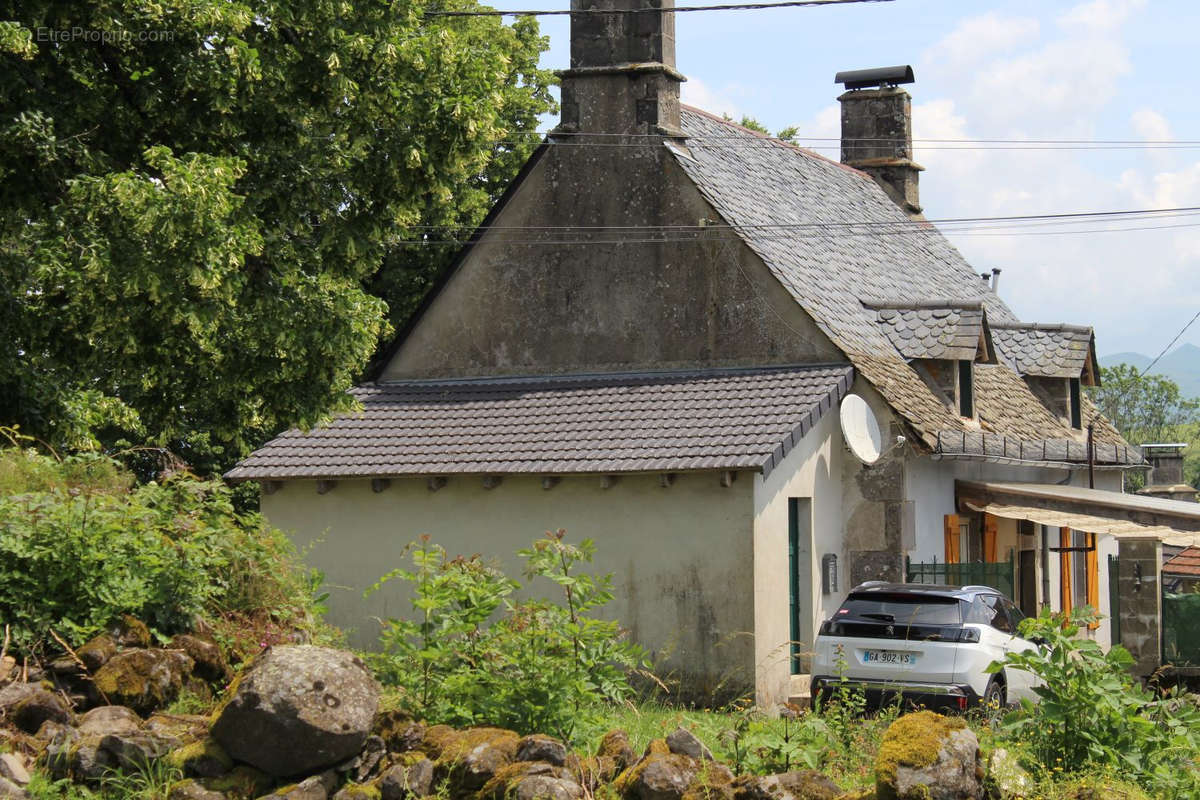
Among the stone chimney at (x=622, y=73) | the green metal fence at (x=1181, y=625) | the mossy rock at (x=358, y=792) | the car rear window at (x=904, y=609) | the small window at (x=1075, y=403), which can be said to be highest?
the stone chimney at (x=622, y=73)

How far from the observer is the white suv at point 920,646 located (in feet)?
47.1

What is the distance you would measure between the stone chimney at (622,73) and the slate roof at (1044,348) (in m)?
8.78

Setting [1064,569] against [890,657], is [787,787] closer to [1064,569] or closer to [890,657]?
[890,657]

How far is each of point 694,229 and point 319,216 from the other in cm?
606

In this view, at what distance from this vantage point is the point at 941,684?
1438 centimetres

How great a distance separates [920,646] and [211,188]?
8.16 metres

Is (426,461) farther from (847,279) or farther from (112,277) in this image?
(847,279)

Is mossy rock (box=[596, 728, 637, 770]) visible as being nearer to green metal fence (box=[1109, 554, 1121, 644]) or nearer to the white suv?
the white suv

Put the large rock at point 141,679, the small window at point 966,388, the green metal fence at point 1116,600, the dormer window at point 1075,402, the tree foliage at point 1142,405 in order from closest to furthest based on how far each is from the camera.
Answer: the large rock at point 141,679 < the green metal fence at point 1116,600 < the small window at point 966,388 < the dormer window at point 1075,402 < the tree foliage at point 1142,405

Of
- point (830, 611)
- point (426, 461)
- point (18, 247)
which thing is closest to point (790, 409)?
point (830, 611)

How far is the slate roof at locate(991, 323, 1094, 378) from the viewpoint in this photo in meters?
28.0

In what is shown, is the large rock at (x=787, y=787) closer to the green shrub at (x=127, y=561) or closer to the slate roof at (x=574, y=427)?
the green shrub at (x=127, y=561)

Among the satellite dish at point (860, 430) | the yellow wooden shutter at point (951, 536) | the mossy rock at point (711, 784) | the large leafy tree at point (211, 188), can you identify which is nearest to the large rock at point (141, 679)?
the mossy rock at point (711, 784)

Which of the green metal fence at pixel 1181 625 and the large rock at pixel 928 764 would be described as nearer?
the large rock at pixel 928 764
